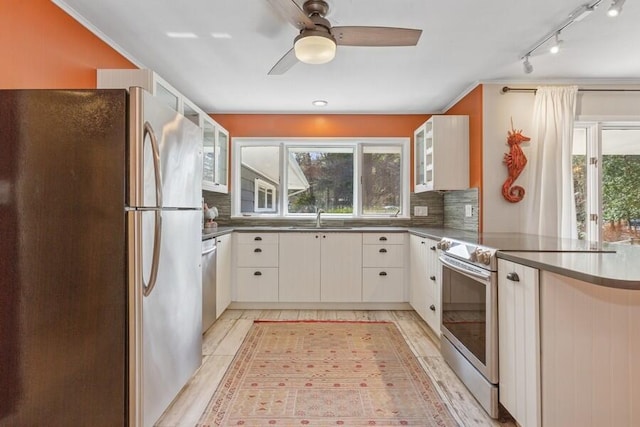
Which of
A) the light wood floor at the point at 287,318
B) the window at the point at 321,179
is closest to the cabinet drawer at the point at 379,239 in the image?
the window at the point at 321,179

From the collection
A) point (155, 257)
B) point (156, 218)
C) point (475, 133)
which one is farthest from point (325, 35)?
point (475, 133)

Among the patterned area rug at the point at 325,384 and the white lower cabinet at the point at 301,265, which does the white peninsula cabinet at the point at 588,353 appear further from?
the white lower cabinet at the point at 301,265

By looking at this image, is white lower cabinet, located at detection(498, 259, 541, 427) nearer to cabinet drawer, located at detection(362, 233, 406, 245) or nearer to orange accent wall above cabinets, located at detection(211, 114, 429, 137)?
cabinet drawer, located at detection(362, 233, 406, 245)

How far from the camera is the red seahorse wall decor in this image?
118 inches

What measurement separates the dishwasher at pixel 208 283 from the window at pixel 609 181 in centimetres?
328

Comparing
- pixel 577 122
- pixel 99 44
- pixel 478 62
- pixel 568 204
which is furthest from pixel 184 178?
pixel 577 122

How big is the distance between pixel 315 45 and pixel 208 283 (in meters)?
2.04

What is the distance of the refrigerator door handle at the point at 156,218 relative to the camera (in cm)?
152

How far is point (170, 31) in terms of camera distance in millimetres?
2242

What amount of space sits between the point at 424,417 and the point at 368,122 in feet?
10.6

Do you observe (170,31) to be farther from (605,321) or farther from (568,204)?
(568,204)

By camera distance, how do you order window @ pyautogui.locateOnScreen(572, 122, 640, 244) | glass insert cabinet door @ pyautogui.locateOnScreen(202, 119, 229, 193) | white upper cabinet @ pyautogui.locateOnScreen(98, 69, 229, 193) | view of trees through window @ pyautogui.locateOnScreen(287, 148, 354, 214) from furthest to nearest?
1. view of trees through window @ pyautogui.locateOnScreen(287, 148, 354, 214)
2. glass insert cabinet door @ pyautogui.locateOnScreen(202, 119, 229, 193)
3. window @ pyautogui.locateOnScreen(572, 122, 640, 244)
4. white upper cabinet @ pyautogui.locateOnScreen(98, 69, 229, 193)

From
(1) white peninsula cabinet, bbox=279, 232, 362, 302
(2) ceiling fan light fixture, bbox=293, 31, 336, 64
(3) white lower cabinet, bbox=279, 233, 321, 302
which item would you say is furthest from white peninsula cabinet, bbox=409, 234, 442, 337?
(2) ceiling fan light fixture, bbox=293, 31, 336, 64

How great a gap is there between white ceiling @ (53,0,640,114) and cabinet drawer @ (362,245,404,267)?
5.17 feet
